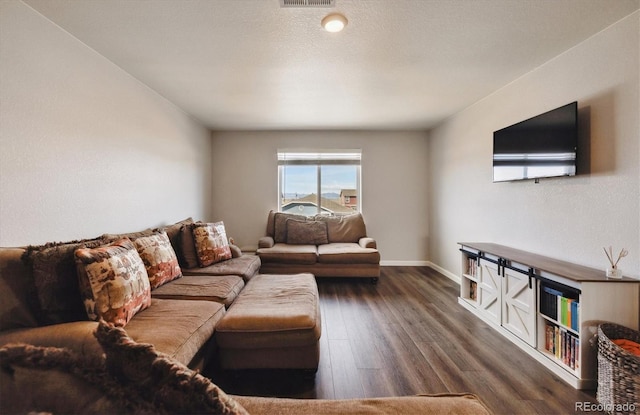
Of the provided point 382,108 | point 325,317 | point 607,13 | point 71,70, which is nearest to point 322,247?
point 325,317

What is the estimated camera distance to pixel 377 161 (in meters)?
4.64

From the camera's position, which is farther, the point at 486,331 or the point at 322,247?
the point at 322,247

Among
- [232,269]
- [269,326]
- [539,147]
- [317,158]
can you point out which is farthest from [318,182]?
[269,326]

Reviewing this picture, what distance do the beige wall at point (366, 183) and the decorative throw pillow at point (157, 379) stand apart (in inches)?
165

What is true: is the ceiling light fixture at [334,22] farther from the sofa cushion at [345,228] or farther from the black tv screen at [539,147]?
the sofa cushion at [345,228]

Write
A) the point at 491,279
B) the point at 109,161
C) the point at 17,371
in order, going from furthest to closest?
the point at 491,279 < the point at 109,161 < the point at 17,371

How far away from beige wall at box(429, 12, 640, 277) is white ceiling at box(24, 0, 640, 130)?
162mm

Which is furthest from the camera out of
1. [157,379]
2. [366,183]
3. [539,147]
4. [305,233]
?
[366,183]

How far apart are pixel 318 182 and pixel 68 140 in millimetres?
3378

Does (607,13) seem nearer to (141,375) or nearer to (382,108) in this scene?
(382,108)

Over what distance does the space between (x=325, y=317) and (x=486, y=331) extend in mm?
1476

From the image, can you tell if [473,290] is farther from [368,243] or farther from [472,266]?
[368,243]

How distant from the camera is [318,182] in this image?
474cm

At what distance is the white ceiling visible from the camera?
1.66 metres
